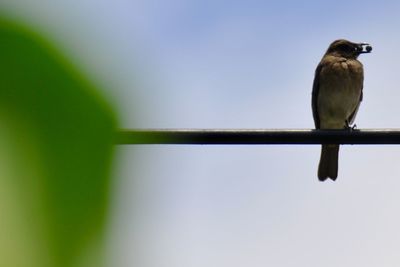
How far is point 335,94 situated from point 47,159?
1123 cm

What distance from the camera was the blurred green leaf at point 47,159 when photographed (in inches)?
20.6

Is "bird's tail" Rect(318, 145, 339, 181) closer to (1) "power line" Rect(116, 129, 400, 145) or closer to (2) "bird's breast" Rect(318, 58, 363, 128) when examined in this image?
(2) "bird's breast" Rect(318, 58, 363, 128)

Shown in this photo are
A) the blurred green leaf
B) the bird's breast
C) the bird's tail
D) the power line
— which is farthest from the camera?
the bird's tail

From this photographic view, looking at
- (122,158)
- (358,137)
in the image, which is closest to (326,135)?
(358,137)

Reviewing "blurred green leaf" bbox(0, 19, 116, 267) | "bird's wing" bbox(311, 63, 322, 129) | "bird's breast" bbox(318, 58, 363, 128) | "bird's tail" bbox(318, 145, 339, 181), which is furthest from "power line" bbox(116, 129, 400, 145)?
"bird's tail" bbox(318, 145, 339, 181)

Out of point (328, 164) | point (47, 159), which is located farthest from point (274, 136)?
point (328, 164)

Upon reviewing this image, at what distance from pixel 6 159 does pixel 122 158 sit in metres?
0.10

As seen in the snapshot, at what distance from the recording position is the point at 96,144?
57cm

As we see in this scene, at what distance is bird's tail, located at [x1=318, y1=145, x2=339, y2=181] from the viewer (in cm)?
1212

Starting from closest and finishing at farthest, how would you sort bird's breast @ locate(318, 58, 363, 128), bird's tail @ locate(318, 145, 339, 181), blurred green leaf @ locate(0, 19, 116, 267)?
blurred green leaf @ locate(0, 19, 116, 267) < bird's breast @ locate(318, 58, 363, 128) < bird's tail @ locate(318, 145, 339, 181)

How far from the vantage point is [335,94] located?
1160cm

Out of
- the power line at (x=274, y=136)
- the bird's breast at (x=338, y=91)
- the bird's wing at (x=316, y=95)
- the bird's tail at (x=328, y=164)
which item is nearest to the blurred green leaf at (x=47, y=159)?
the power line at (x=274, y=136)

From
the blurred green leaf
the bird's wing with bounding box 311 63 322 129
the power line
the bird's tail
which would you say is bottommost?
the bird's tail

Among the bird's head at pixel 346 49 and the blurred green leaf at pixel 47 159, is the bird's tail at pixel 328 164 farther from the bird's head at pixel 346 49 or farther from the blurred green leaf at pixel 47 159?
the blurred green leaf at pixel 47 159
